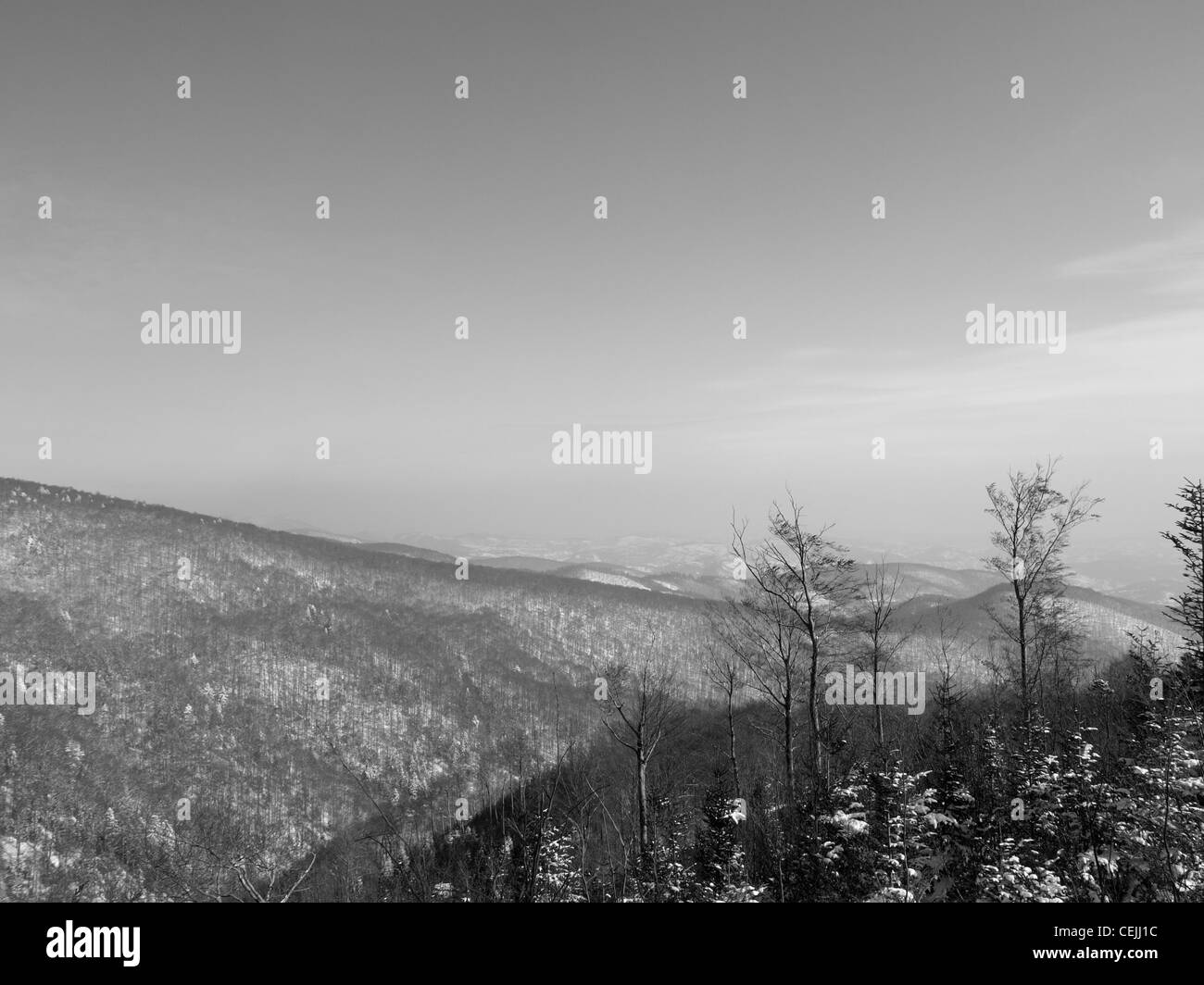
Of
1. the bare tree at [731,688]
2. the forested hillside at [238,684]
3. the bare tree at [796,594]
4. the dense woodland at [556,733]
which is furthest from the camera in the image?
the forested hillside at [238,684]

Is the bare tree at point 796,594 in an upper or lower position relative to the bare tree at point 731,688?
upper

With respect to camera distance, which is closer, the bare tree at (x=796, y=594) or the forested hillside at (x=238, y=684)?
the bare tree at (x=796, y=594)

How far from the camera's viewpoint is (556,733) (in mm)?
54312

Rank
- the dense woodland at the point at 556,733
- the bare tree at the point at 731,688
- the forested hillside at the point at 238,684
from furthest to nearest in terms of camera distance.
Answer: the forested hillside at the point at 238,684, the bare tree at the point at 731,688, the dense woodland at the point at 556,733

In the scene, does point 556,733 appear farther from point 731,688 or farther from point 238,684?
point 238,684

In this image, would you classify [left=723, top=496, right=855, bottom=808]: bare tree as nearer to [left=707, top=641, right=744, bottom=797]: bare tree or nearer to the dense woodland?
the dense woodland

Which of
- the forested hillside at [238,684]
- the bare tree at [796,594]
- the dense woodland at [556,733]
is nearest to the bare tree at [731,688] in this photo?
the dense woodland at [556,733]

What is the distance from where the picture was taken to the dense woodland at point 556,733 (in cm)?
1116

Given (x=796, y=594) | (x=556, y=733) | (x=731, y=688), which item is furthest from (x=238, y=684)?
(x=796, y=594)

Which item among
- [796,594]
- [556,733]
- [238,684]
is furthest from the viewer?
[238,684]

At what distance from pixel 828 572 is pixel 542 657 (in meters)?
78.5

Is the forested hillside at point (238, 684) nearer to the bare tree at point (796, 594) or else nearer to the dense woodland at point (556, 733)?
the dense woodland at point (556, 733)
